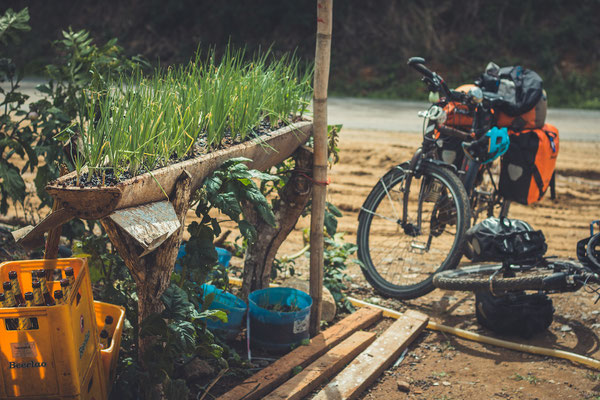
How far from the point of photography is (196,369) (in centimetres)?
273

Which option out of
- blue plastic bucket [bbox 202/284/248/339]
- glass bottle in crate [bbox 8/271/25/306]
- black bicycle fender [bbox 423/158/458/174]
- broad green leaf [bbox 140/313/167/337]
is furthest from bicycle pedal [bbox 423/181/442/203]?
glass bottle in crate [bbox 8/271/25/306]

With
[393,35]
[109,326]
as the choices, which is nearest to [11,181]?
[109,326]

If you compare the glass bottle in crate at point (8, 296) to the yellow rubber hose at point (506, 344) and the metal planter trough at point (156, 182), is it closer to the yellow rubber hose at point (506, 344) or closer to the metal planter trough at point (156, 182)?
the metal planter trough at point (156, 182)

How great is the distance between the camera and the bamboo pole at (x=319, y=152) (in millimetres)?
2904

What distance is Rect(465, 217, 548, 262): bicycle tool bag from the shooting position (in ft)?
11.0

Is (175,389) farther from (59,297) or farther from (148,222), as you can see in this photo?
(148,222)

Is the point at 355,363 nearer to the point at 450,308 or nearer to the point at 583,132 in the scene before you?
the point at 450,308

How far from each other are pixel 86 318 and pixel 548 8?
49.0 feet

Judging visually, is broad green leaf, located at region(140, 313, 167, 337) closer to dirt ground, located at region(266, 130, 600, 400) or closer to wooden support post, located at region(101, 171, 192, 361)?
wooden support post, located at region(101, 171, 192, 361)

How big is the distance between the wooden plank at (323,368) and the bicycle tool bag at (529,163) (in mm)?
1480

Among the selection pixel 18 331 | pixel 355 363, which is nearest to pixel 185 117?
pixel 18 331

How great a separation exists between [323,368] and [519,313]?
1271mm

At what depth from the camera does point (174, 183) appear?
2.33 m

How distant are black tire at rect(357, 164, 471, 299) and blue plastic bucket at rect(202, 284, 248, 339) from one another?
1192 millimetres
